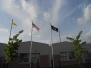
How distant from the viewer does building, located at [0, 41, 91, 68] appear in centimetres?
3472

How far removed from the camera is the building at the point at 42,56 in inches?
1367

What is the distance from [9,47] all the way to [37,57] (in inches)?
348

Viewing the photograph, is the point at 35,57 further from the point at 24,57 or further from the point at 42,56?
the point at 24,57

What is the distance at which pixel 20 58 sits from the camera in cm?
3491

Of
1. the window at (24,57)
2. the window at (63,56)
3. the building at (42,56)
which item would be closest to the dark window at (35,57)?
the building at (42,56)

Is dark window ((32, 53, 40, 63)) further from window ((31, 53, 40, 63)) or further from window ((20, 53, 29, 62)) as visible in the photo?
window ((20, 53, 29, 62))

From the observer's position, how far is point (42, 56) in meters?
36.5

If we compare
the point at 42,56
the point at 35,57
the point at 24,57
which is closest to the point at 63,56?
the point at 42,56

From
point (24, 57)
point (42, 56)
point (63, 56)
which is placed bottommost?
point (24, 57)

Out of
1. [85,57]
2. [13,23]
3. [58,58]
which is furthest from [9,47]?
[85,57]

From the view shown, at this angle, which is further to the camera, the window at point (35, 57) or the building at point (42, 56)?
the window at point (35, 57)

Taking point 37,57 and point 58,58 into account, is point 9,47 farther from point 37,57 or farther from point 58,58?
point 58,58

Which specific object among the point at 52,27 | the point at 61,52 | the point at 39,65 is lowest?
the point at 39,65

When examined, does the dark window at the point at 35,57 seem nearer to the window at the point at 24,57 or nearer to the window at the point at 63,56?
the window at the point at 24,57
